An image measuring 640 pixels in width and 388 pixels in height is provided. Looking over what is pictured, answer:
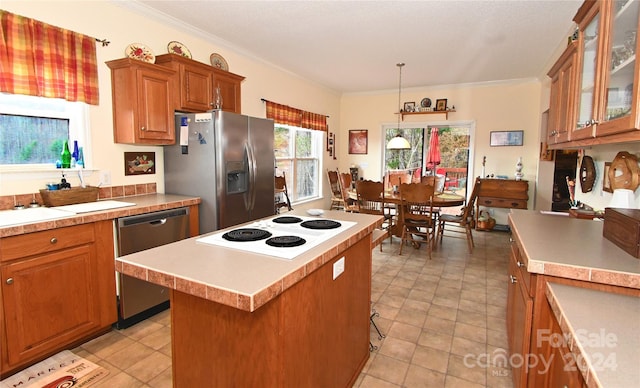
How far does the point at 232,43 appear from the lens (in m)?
3.82

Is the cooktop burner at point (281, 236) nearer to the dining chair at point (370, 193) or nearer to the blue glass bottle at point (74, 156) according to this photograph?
the blue glass bottle at point (74, 156)

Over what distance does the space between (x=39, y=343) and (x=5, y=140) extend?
134 centimetres

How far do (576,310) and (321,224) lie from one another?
1.10m

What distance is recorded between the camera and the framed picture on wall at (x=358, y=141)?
6638mm

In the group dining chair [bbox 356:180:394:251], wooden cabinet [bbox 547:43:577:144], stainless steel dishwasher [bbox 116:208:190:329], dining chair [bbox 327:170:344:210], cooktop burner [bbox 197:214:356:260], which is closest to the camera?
cooktop burner [bbox 197:214:356:260]

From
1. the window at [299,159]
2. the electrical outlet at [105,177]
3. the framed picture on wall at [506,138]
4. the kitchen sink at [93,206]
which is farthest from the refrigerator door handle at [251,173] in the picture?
the framed picture on wall at [506,138]

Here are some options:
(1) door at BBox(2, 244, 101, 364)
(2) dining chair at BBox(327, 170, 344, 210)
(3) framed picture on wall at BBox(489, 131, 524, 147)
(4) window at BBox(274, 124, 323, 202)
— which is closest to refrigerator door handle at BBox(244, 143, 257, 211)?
(1) door at BBox(2, 244, 101, 364)

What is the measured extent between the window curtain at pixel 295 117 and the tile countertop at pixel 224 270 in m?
3.24

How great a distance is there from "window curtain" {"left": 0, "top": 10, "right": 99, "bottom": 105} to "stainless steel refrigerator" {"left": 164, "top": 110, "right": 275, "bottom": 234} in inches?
29.0

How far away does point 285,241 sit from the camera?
1406mm

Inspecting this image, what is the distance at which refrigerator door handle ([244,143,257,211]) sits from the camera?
10.4ft

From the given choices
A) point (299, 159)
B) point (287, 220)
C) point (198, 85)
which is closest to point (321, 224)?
point (287, 220)

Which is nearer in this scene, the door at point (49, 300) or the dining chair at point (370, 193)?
the door at point (49, 300)

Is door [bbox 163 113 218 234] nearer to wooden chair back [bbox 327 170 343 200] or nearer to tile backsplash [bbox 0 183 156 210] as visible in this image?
tile backsplash [bbox 0 183 156 210]
